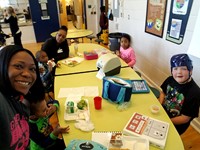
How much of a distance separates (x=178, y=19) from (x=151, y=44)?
80 cm

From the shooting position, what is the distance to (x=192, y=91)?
141 cm

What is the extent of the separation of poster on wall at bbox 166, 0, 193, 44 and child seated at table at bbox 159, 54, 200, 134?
3.21ft

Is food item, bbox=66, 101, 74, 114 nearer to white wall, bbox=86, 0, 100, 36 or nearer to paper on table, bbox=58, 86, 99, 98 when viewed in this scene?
paper on table, bbox=58, 86, 99, 98

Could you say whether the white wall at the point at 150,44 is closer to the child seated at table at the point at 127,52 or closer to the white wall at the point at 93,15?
the child seated at table at the point at 127,52

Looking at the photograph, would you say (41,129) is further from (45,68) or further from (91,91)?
(45,68)

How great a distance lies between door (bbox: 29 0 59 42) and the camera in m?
6.01

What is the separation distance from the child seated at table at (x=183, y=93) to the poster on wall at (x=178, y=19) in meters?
0.98

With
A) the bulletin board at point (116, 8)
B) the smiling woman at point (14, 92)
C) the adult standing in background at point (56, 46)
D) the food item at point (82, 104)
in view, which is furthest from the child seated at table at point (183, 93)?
the bulletin board at point (116, 8)

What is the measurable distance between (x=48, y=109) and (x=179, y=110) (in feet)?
3.76

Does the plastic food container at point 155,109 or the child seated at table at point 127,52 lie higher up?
the child seated at table at point 127,52

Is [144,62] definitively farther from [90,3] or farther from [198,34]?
[90,3]

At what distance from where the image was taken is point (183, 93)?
1.48m

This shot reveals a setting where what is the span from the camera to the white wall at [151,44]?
2123 mm

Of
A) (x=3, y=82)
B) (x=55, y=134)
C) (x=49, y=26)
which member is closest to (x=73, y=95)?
(x=55, y=134)
